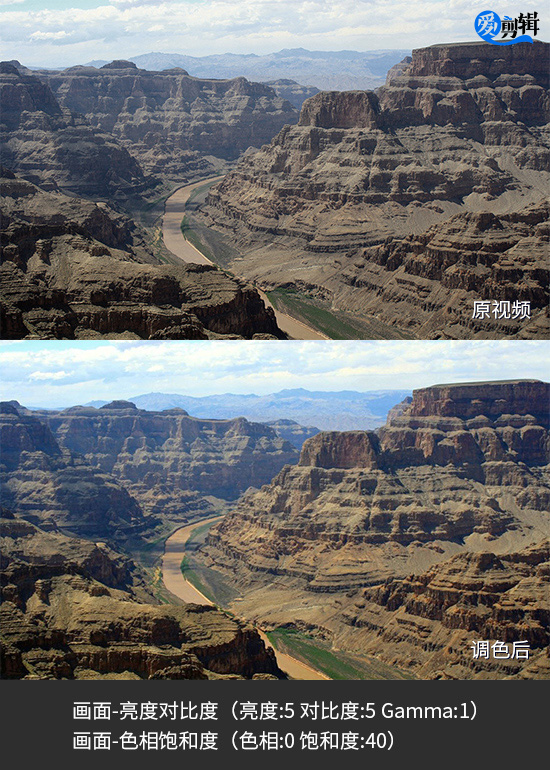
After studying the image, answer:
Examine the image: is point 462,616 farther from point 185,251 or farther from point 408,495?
point 185,251

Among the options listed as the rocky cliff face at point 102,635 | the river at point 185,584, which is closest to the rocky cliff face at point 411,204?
the river at point 185,584

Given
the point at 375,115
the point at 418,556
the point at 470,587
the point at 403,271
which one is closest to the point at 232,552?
the point at 418,556

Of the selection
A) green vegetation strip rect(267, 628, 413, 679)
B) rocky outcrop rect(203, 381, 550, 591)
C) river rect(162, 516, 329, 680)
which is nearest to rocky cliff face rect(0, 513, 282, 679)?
river rect(162, 516, 329, 680)

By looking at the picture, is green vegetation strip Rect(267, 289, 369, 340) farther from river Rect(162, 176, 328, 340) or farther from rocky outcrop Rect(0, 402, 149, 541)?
rocky outcrop Rect(0, 402, 149, 541)

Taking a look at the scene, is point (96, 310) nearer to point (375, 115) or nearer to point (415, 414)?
point (415, 414)

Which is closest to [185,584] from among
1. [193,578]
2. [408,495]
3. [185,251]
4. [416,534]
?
[193,578]

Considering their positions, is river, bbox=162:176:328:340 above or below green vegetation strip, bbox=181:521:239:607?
above

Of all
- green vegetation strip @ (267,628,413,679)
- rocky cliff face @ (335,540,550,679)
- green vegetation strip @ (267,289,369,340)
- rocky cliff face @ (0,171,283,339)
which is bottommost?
green vegetation strip @ (267,628,413,679)
